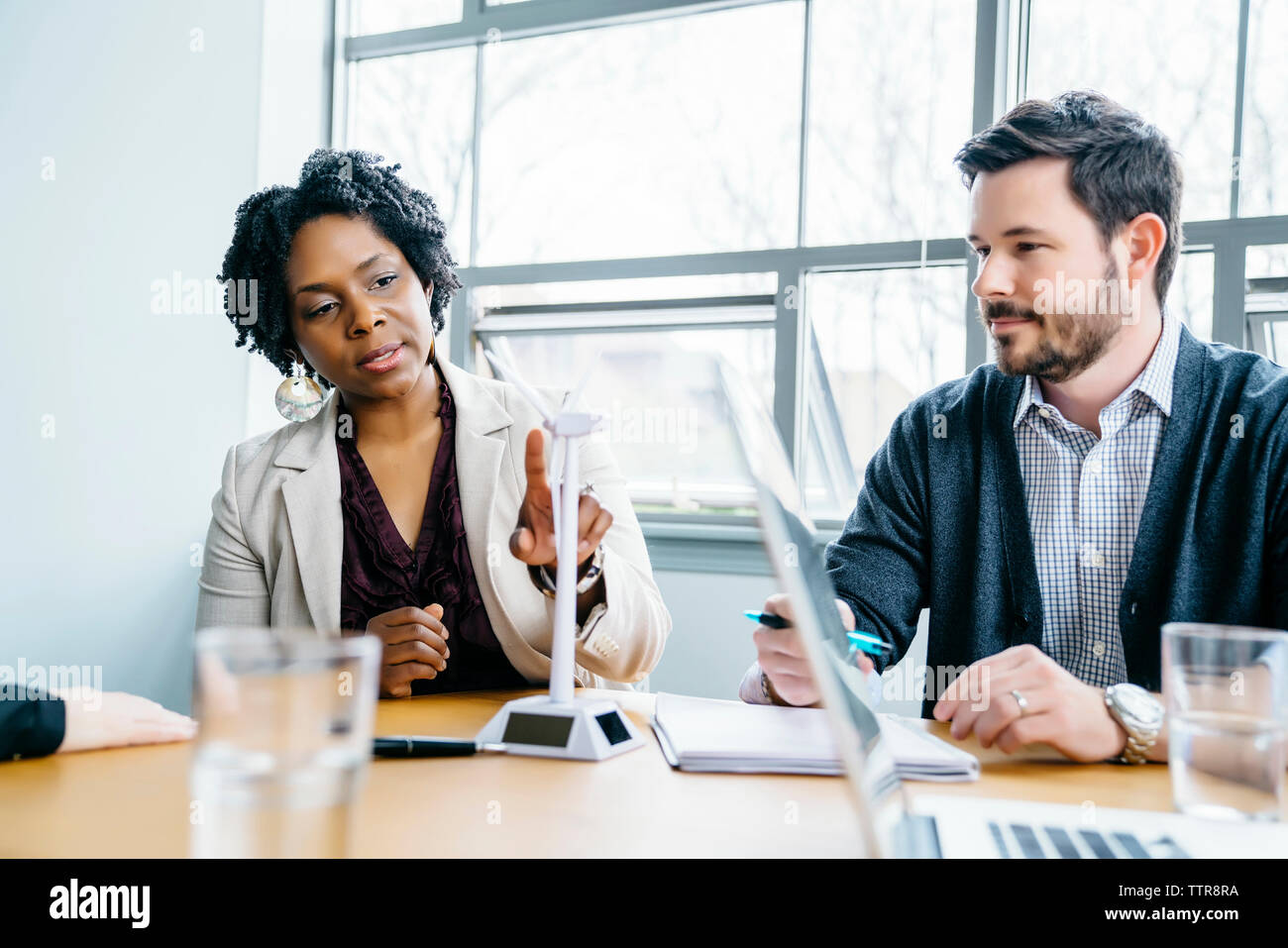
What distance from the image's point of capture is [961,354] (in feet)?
9.48

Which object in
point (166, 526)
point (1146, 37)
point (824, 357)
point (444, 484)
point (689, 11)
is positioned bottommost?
point (166, 526)

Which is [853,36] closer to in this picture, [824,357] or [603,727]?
[824,357]

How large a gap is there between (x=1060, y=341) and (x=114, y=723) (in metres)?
1.37

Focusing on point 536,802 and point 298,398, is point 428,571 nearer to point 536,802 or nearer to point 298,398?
point 298,398

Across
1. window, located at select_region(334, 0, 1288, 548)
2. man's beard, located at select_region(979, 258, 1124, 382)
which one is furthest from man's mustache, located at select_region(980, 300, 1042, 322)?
window, located at select_region(334, 0, 1288, 548)

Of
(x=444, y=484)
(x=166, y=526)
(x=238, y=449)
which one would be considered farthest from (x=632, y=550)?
(x=166, y=526)

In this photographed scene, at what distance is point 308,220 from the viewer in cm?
178

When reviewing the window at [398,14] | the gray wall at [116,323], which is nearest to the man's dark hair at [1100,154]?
the gray wall at [116,323]

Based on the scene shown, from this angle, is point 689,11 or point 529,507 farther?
point 689,11

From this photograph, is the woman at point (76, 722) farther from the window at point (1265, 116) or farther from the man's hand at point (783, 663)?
the window at point (1265, 116)

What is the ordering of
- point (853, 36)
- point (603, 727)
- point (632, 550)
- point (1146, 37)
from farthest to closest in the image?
point (853, 36) → point (1146, 37) → point (632, 550) → point (603, 727)

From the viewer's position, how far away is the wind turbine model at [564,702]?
100 centimetres

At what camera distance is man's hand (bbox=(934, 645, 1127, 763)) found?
38.6 inches
